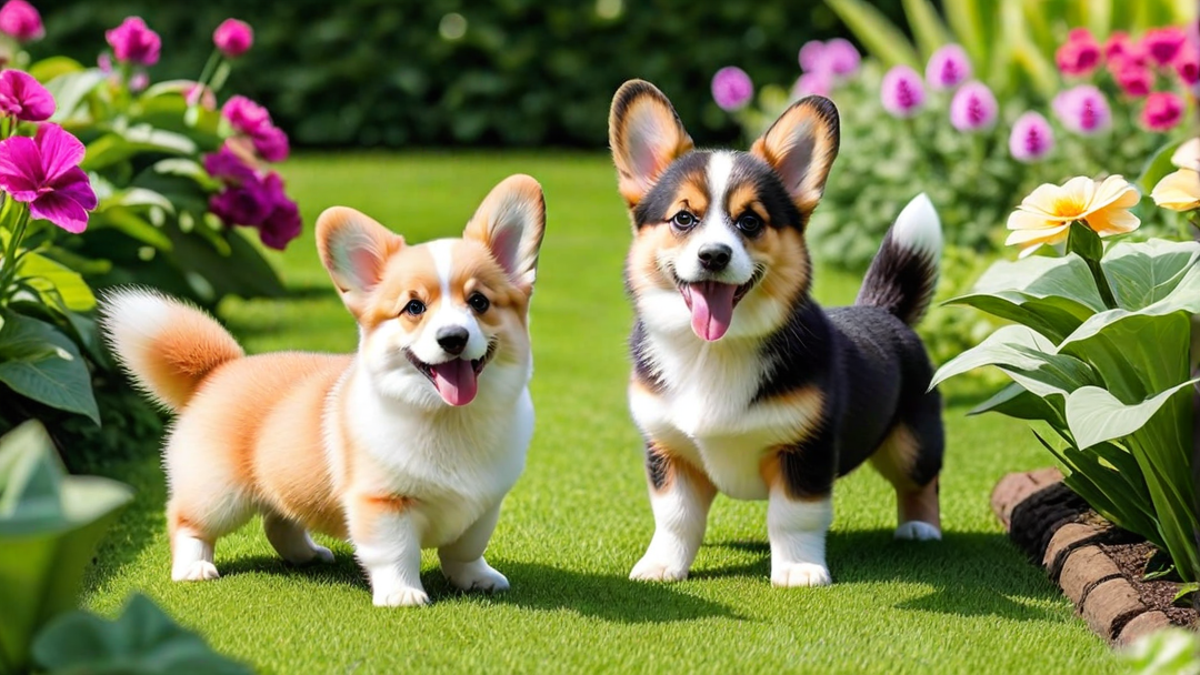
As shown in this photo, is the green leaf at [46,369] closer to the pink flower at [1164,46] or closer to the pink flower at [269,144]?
the pink flower at [269,144]

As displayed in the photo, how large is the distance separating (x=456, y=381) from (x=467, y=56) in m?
10.0

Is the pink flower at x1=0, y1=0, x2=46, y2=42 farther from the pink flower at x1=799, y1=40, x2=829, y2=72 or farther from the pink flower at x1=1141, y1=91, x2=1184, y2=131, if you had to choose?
the pink flower at x1=799, y1=40, x2=829, y2=72

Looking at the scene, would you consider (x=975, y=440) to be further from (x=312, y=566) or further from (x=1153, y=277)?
(x=312, y=566)

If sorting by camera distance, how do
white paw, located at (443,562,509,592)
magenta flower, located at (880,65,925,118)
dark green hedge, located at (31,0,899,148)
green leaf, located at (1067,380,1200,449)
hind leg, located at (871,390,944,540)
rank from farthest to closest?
dark green hedge, located at (31,0,899,148) < magenta flower, located at (880,65,925,118) < hind leg, located at (871,390,944,540) < white paw, located at (443,562,509,592) < green leaf, located at (1067,380,1200,449)

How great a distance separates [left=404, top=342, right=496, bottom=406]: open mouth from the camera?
128 inches

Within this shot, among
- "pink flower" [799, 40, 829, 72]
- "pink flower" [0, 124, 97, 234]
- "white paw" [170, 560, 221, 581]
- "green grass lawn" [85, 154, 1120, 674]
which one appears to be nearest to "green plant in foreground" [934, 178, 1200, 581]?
"green grass lawn" [85, 154, 1120, 674]

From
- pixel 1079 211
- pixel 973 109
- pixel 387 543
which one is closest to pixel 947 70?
pixel 973 109

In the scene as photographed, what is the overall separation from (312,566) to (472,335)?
1013mm

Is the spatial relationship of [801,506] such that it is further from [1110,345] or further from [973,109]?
[973,109]

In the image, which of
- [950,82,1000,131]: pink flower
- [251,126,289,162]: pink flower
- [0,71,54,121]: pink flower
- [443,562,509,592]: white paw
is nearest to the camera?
[443,562,509,592]: white paw

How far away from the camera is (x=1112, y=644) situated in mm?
3262

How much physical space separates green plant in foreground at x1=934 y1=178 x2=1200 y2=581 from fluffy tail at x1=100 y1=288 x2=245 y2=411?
1.78 meters

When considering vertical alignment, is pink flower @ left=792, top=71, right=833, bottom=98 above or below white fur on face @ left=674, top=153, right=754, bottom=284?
below

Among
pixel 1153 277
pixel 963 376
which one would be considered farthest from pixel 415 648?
pixel 963 376
